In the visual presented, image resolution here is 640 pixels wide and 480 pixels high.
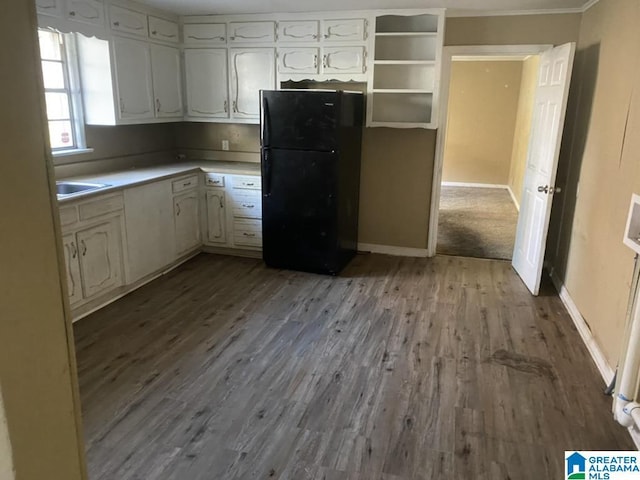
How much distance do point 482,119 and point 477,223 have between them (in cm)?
329

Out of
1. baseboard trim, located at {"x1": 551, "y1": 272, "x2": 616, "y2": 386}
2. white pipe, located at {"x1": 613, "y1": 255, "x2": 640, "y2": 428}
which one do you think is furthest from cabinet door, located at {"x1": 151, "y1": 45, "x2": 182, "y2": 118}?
white pipe, located at {"x1": 613, "y1": 255, "x2": 640, "y2": 428}

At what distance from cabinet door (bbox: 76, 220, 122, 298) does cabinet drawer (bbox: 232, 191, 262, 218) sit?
4.27ft

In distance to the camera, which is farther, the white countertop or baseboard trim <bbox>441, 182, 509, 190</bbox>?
baseboard trim <bbox>441, 182, 509, 190</bbox>

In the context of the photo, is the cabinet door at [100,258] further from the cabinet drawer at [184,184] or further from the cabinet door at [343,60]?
the cabinet door at [343,60]

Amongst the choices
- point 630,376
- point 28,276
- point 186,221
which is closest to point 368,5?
point 186,221

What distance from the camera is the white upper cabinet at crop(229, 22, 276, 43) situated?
457 centimetres

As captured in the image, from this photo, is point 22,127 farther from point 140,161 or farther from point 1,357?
point 140,161

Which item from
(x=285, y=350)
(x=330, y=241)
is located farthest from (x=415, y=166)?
(x=285, y=350)

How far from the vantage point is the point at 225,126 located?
17.3ft

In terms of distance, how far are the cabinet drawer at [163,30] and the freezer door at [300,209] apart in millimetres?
1559

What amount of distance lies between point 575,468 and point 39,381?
220cm

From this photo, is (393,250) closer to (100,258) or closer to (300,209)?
(300,209)

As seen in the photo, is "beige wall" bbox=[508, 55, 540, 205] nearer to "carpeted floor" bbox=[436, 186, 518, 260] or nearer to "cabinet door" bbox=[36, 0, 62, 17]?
"carpeted floor" bbox=[436, 186, 518, 260]

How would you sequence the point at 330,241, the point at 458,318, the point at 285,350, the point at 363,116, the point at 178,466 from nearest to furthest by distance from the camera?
the point at 178,466 < the point at 285,350 < the point at 458,318 < the point at 330,241 < the point at 363,116
